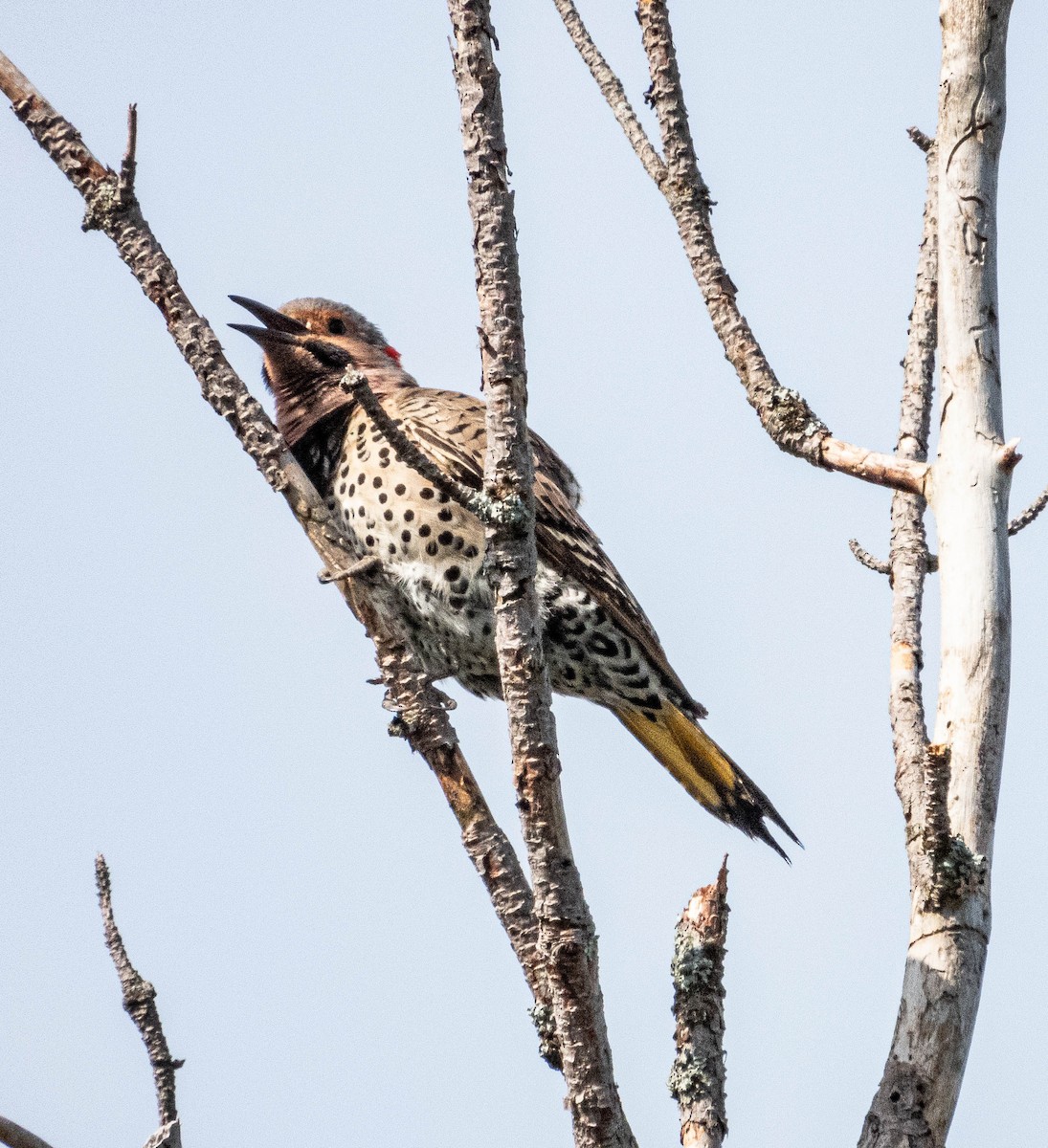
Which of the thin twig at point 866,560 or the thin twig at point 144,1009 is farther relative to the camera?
the thin twig at point 866,560

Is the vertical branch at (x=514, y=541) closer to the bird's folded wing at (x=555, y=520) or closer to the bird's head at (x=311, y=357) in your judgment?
the bird's folded wing at (x=555, y=520)

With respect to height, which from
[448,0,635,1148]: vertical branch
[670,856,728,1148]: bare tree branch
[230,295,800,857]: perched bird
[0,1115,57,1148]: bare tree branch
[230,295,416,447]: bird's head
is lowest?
[0,1115,57,1148]: bare tree branch

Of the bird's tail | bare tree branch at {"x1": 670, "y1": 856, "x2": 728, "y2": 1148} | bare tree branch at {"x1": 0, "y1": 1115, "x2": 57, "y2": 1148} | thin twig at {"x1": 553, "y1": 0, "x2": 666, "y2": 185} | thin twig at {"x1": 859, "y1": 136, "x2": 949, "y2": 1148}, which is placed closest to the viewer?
bare tree branch at {"x1": 0, "y1": 1115, "x2": 57, "y2": 1148}

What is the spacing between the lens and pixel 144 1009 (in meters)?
2.85

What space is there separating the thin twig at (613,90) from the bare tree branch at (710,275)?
0.06ft

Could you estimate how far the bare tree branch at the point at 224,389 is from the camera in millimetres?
3742

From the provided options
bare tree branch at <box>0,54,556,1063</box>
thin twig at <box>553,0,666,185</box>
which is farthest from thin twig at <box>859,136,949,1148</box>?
bare tree branch at <box>0,54,556,1063</box>

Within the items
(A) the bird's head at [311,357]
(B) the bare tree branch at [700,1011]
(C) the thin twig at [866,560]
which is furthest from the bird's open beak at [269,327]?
(B) the bare tree branch at [700,1011]

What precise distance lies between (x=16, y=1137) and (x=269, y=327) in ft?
15.5

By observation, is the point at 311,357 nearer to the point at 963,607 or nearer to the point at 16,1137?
the point at 963,607

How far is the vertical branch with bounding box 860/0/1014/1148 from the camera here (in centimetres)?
265

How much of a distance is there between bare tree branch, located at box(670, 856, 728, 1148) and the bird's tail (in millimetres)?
2562

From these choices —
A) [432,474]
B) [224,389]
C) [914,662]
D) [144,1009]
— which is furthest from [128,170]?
[914,662]

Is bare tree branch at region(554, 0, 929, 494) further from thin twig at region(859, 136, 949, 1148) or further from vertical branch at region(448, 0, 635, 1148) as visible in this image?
vertical branch at region(448, 0, 635, 1148)
